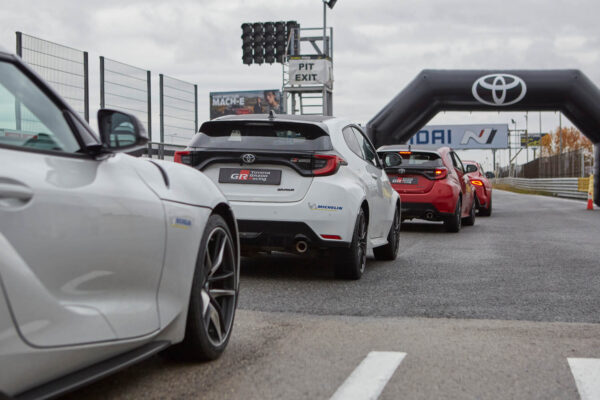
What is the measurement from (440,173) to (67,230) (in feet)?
39.3

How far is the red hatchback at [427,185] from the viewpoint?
46.9ft

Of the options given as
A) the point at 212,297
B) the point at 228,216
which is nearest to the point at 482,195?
the point at 228,216

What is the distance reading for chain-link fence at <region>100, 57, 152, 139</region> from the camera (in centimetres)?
2075

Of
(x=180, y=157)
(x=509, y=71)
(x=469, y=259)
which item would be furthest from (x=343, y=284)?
(x=509, y=71)

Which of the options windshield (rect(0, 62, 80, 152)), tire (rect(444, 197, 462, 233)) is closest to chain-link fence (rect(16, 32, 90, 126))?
tire (rect(444, 197, 462, 233))

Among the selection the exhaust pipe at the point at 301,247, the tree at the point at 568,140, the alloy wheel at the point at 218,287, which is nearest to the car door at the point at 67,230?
the alloy wheel at the point at 218,287

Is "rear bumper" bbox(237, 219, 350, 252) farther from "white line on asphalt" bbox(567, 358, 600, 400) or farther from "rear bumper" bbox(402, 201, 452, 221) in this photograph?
"rear bumper" bbox(402, 201, 452, 221)

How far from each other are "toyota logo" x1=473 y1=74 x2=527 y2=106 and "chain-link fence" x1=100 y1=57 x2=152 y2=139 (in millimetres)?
9838

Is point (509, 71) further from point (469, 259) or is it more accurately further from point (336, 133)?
point (336, 133)

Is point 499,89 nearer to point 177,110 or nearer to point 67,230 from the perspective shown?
point 177,110

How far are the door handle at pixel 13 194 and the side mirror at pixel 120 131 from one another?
596mm

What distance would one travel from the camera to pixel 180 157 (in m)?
7.84

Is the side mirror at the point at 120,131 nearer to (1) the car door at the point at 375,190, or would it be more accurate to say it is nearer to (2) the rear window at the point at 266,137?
(2) the rear window at the point at 266,137

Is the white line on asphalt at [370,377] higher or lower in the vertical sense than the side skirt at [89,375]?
lower
